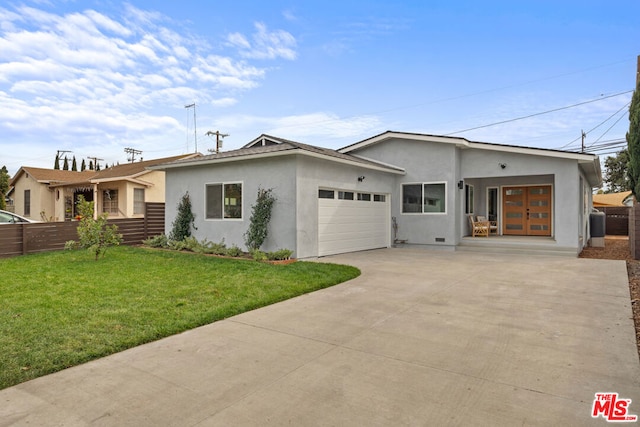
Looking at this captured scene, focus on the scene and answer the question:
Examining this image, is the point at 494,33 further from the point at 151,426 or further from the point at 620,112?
the point at 151,426

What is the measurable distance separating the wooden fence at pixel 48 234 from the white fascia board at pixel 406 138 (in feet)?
27.6

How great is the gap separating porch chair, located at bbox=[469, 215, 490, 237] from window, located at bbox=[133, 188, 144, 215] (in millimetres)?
17055

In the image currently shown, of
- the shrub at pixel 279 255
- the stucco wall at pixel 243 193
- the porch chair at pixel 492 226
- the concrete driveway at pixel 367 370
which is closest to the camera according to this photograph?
the concrete driveway at pixel 367 370

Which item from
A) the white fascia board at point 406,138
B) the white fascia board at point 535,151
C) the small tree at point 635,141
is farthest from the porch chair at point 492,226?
the small tree at point 635,141

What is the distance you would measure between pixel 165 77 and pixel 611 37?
727 inches

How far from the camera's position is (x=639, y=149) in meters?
14.1

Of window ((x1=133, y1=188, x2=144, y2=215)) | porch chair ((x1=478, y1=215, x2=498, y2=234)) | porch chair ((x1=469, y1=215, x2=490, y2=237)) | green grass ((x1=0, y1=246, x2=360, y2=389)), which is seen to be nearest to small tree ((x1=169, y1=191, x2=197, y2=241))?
green grass ((x1=0, y1=246, x2=360, y2=389))

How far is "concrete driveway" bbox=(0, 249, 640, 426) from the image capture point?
2.59 m

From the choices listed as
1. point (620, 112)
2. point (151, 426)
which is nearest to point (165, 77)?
point (151, 426)

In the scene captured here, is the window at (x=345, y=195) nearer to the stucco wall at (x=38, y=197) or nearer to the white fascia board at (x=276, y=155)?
the white fascia board at (x=276, y=155)

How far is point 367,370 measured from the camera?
10.8 feet

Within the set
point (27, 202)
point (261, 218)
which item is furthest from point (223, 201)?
point (27, 202)

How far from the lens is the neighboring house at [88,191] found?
2006 centimetres

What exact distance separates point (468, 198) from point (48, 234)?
1456 cm
